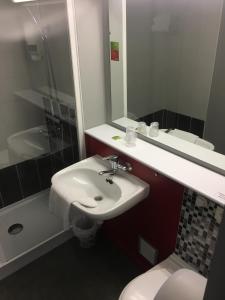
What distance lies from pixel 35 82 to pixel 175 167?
1337 mm

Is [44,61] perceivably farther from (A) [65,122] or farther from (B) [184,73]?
(B) [184,73]

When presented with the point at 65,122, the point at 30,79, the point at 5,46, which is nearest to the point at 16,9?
the point at 5,46

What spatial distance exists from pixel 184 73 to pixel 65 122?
37.6 inches

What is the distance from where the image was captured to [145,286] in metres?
1.37

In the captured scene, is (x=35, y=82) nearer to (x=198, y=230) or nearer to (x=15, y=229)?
(x=15, y=229)

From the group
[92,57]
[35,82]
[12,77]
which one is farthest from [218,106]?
[12,77]

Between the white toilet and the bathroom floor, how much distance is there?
509 millimetres

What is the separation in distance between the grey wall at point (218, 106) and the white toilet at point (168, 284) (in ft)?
2.41

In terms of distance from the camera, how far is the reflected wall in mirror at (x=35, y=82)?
1848 millimetres

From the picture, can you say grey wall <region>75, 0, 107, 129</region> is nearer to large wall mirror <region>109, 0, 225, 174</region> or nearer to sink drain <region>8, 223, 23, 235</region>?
large wall mirror <region>109, 0, 225, 174</region>

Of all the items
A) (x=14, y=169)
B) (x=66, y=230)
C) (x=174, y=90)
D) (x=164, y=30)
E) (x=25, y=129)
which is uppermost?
(x=164, y=30)

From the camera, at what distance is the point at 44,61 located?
2037 millimetres

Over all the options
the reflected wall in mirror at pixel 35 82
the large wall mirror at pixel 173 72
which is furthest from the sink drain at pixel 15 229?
the large wall mirror at pixel 173 72

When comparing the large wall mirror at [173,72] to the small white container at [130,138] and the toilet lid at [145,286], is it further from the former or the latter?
the toilet lid at [145,286]
